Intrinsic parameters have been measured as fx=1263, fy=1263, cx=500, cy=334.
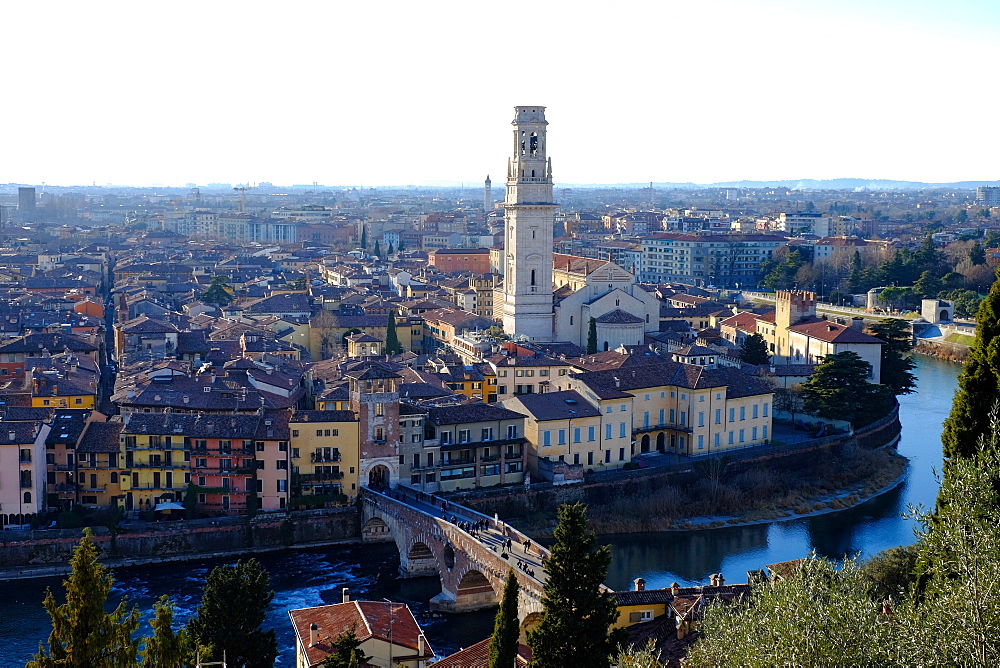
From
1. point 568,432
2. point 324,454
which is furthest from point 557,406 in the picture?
point 324,454

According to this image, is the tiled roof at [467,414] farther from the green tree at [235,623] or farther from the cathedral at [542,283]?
the cathedral at [542,283]

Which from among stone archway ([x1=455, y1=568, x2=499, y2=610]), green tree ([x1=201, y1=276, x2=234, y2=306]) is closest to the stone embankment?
stone archway ([x1=455, y1=568, x2=499, y2=610])

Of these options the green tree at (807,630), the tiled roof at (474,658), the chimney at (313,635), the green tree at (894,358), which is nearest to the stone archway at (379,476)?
the chimney at (313,635)

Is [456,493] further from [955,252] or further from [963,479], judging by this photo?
[955,252]

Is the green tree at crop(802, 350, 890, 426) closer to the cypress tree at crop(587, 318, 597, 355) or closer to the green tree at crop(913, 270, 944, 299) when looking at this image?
the cypress tree at crop(587, 318, 597, 355)

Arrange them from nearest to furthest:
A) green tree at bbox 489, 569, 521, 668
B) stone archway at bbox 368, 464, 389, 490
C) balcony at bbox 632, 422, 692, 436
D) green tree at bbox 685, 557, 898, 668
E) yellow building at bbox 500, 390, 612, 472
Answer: green tree at bbox 685, 557, 898, 668 → green tree at bbox 489, 569, 521, 668 → stone archway at bbox 368, 464, 389, 490 → yellow building at bbox 500, 390, 612, 472 → balcony at bbox 632, 422, 692, 436

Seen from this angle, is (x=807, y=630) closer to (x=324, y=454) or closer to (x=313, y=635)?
(x=313, y=635)
